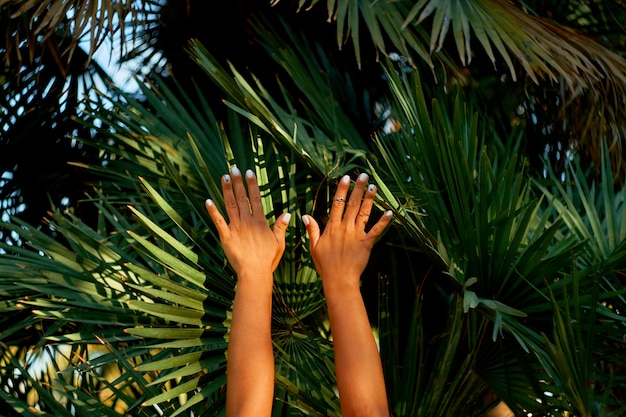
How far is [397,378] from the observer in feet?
5.60

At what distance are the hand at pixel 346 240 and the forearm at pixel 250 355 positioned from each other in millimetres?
127

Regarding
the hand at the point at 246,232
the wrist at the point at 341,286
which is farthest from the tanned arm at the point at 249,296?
the wrist at the point at 341,286

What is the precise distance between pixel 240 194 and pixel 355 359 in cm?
35

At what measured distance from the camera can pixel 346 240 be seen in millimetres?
1421

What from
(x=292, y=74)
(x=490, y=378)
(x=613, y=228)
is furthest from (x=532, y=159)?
(x=490, y=378)

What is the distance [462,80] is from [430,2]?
1.12ft

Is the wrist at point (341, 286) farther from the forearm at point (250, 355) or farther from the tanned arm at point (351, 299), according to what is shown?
the forearm at point (250, 355)

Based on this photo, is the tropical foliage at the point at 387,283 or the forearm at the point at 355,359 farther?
the tropical foliage at the point at 387,283

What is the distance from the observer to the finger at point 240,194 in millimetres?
1372

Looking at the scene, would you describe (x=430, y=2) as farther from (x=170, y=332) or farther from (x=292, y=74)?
(x=170, y=332)

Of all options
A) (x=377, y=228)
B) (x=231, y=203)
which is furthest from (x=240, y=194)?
(x=377, y=228)

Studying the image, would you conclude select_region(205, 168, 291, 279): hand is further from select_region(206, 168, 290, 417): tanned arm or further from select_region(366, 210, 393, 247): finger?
select_region(366, 210, 393, 247): finger

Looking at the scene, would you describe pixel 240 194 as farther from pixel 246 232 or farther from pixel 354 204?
pixel 354 204

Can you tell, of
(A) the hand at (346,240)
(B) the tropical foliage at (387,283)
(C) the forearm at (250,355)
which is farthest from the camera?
(B) the tropical foliage at (387,283)
